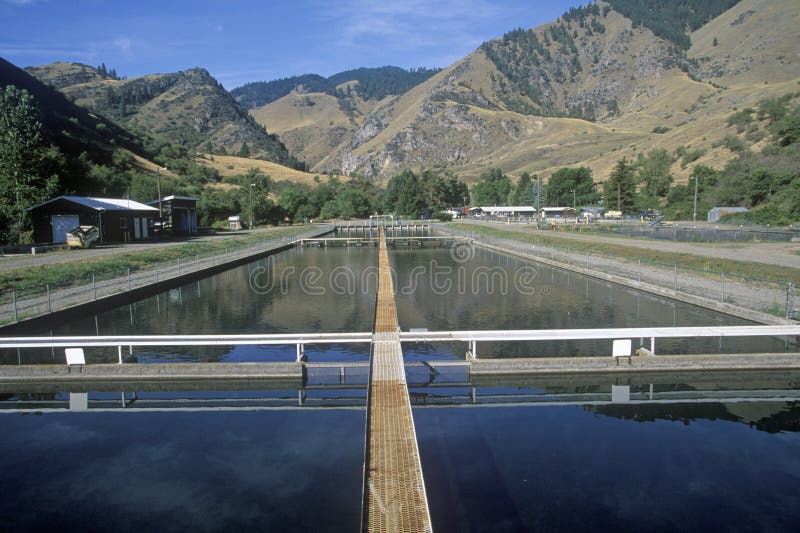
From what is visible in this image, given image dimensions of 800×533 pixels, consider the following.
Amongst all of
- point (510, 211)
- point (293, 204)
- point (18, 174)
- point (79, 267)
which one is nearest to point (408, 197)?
point (510, 211)

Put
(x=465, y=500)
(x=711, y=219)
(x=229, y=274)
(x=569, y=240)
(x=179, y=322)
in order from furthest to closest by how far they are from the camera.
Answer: (x=711, y=219) < (x=569, y=240) < (x=229, y=274) < (x=179, y=322) < (x=465, y=500)

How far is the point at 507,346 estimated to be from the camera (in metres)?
16.9

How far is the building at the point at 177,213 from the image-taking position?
57.5 metres

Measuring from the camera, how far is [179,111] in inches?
7141

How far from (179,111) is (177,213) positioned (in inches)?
5400

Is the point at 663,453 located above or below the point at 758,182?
below

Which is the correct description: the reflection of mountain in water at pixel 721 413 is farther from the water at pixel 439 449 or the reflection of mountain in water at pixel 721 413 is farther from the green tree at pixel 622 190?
the green tree at pixel 622 190

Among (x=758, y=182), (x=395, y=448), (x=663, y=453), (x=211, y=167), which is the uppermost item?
(x=211, y=167)

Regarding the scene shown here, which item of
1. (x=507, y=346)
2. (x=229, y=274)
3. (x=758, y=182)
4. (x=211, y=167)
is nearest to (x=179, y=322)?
(x=507, y=346)

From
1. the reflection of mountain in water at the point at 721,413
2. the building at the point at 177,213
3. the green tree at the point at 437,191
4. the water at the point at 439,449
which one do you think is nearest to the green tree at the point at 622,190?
the green tree at the point at 437,191

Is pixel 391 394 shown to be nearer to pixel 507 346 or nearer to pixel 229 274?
pixel 507 346

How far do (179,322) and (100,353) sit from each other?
4.01m

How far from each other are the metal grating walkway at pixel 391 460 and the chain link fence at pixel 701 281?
12345 mm

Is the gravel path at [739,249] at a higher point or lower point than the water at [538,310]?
higher
